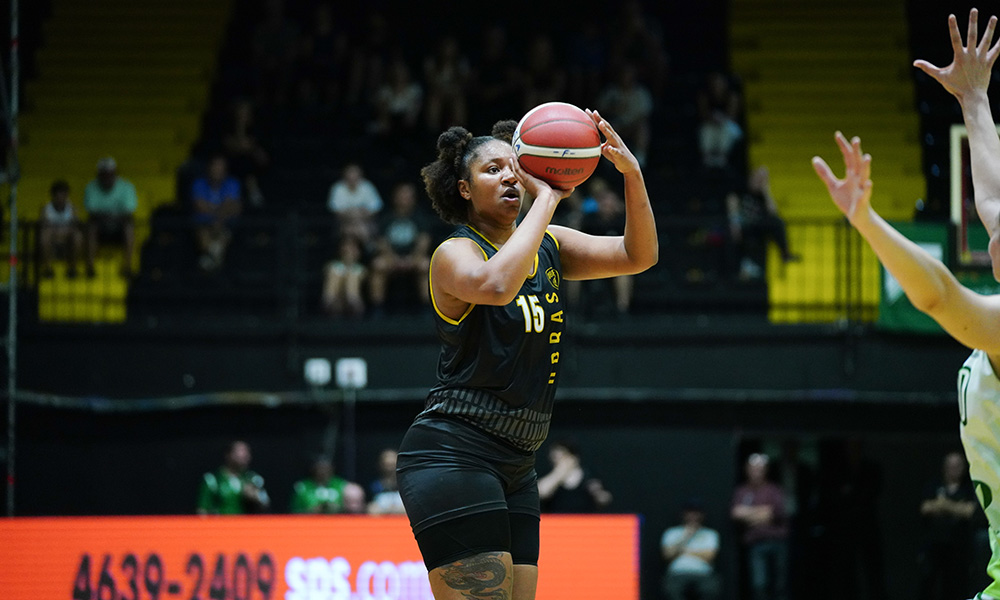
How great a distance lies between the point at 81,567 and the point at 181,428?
3812 millimetres

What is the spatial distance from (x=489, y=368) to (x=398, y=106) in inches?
412

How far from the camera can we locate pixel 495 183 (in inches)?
164

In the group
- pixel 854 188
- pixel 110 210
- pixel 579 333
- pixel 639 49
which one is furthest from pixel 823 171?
pixel 639 49

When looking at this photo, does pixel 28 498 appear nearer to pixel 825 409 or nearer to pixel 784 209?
pixel 825 409

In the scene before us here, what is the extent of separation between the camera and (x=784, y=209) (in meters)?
13.9

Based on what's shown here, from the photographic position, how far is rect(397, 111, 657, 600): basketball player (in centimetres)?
385

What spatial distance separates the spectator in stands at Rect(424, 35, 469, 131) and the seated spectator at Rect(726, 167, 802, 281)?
3.39 m

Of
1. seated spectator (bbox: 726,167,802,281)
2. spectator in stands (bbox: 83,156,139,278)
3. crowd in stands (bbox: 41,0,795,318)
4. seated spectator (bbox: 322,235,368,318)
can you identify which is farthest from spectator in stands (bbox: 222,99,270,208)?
seated spectator (bbox: 726,167,802,281)

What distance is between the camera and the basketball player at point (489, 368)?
3848 millimetres

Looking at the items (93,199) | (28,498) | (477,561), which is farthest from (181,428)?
(477,561)

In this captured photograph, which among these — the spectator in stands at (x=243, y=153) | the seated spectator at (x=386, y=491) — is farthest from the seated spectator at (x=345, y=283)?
the spectator in stands at (x=243, y=153)

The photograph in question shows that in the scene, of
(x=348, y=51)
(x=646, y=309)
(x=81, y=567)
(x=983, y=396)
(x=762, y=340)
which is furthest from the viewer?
(x=348, y=51)

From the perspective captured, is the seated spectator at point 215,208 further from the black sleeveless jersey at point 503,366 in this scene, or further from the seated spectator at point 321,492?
the black sleeveless jersey at point 503,366

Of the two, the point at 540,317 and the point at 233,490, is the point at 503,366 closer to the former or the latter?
the point at 540,317
